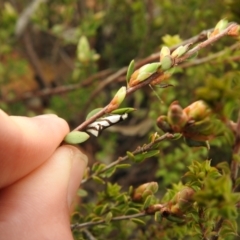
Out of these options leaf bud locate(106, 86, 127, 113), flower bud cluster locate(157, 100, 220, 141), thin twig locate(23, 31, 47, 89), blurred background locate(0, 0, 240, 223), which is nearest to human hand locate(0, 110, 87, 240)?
leaf bud locate(106, 86, 127, 113)

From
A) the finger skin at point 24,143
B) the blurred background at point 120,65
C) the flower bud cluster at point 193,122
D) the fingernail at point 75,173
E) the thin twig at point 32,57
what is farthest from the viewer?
the thin twig at point 32,57

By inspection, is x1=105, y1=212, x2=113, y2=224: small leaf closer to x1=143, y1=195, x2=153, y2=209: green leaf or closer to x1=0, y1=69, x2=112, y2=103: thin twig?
x1=143, y1=195, x2=153, y2=209: green leaf

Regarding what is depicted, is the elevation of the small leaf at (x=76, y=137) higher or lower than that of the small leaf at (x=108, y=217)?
higher

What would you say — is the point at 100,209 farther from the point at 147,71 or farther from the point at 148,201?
the point at 147,71

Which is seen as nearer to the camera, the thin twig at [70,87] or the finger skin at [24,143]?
the finger skin at [24,143]

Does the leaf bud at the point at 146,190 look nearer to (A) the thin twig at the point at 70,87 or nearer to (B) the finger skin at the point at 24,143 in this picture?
(B) the finger skin at the point at 24,143

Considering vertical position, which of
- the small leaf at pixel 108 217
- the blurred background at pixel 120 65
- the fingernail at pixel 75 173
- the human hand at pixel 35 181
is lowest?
the blurred background at pixel 120 65

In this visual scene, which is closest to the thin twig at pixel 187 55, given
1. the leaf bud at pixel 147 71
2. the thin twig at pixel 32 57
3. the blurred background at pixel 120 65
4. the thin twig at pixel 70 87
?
the leaf bud at pixel 147 71
